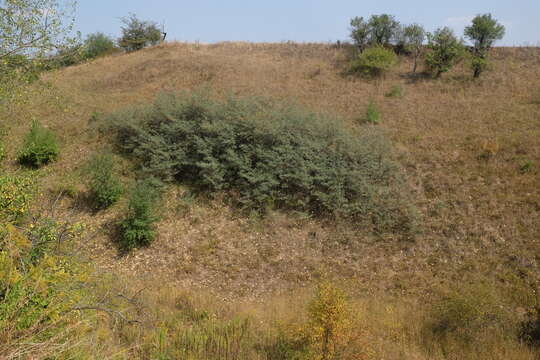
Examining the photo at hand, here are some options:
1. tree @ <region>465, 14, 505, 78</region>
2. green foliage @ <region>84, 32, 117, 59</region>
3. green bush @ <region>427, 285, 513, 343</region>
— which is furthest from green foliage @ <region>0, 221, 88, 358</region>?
green foliage @ <region>84, 32, 117, 59</region>

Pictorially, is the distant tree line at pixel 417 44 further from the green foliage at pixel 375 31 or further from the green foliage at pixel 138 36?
the green foliage at pixel 138 36

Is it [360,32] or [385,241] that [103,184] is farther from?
[360,32]

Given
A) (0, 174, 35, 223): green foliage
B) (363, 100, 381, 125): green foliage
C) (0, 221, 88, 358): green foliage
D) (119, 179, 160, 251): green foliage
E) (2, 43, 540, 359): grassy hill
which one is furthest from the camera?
(363, 100, 381, 125): green foliage

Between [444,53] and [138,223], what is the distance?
53.4 ft

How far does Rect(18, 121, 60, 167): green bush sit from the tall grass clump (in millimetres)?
2239

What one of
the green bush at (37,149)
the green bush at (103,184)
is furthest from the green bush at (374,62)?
the green bush at (37,149)

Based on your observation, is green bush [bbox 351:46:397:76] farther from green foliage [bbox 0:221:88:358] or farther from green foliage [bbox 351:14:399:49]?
green foliage [bbox 0:221:88:358]

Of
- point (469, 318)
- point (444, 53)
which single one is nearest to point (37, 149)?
point (469, 318)

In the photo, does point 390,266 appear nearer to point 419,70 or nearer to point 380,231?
point 380,231

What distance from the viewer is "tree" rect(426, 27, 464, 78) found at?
18453mm

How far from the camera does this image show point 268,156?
11469mm

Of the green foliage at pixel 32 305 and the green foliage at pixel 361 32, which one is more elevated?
the green foliage at pixel 361 32

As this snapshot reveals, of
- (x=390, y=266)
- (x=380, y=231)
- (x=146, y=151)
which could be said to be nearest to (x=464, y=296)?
(x=390, y=266)

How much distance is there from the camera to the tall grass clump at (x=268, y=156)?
35.6 feet
